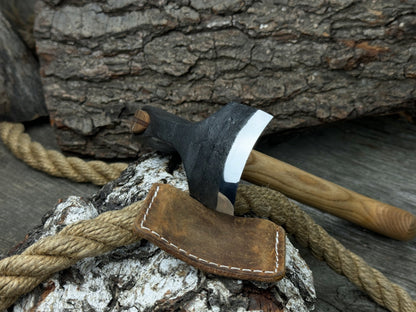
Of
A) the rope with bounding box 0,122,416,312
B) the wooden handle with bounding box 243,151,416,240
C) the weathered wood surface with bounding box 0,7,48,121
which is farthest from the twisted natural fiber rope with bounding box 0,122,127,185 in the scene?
the wooden handle with bounding box 243,151,416,240

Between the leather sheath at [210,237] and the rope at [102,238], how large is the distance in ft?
0.26

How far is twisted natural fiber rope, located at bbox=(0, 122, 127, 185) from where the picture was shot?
182cm

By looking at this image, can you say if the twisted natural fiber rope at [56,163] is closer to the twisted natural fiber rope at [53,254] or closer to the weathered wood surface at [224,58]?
the weathered wood surface at [224,58]

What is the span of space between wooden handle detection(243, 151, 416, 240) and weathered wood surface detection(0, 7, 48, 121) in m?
1.19

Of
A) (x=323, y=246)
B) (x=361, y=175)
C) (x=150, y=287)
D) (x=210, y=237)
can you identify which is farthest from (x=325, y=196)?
(x=150, y=287)

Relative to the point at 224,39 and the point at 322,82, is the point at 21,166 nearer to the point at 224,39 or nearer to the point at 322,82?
the point at 224,39

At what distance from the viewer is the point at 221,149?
42.0 inches

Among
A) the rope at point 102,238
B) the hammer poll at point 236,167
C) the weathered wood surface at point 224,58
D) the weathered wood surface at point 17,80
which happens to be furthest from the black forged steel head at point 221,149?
the weathered wood surface at point 17,80

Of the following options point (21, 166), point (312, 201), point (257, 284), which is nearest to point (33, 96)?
point (21, 166)

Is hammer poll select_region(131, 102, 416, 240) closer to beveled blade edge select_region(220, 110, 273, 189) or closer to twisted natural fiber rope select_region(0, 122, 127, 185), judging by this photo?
beveled blade edge select_region(220, 110, 273, 189)

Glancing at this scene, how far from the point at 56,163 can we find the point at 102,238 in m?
0.93

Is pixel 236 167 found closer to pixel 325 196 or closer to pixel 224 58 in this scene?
pixel 325 196

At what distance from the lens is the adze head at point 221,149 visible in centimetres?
105

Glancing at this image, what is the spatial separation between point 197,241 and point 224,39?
0.91 m
